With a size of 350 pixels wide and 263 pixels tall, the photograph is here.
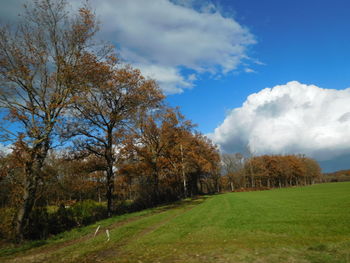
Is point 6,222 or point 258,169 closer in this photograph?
point 6,222

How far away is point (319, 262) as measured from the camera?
6402 mm

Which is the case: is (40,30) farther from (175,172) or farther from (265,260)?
(175,172)

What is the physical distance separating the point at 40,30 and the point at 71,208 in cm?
1366

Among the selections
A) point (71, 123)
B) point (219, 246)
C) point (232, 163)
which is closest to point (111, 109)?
point (71, 123)

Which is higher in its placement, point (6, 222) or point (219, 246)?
point (6, 222)

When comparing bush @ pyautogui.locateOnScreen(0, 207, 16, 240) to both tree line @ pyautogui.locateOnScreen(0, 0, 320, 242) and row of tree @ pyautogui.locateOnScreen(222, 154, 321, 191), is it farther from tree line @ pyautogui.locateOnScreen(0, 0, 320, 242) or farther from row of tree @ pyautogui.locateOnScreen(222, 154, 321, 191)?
row of tree @ pyautogui.locateOnScreen(222, 154, 321, 191)

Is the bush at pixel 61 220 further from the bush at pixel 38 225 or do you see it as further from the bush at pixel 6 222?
the bush at pixel 6 222

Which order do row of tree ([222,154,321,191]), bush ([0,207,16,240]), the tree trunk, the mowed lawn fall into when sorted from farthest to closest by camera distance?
row of tree ([222,154,321,191]) → the tree trunk → bush ([0,207,16,240]) → the mowed lawn

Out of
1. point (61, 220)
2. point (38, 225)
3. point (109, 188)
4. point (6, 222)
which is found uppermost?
A: point (109, 188)

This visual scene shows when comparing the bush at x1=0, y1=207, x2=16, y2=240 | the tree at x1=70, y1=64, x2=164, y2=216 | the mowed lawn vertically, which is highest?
the tree at x1=70, y1=64, x2=164, y2=216

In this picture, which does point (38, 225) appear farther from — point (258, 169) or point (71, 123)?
point (258, 169)

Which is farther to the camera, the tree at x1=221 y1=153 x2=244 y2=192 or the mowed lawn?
the tree at x1=221 y1=153 x2=244 y2=192

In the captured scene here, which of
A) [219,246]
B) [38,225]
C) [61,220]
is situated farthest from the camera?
[61,220]

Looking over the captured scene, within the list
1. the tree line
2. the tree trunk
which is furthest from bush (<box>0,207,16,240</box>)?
the tree trunk
